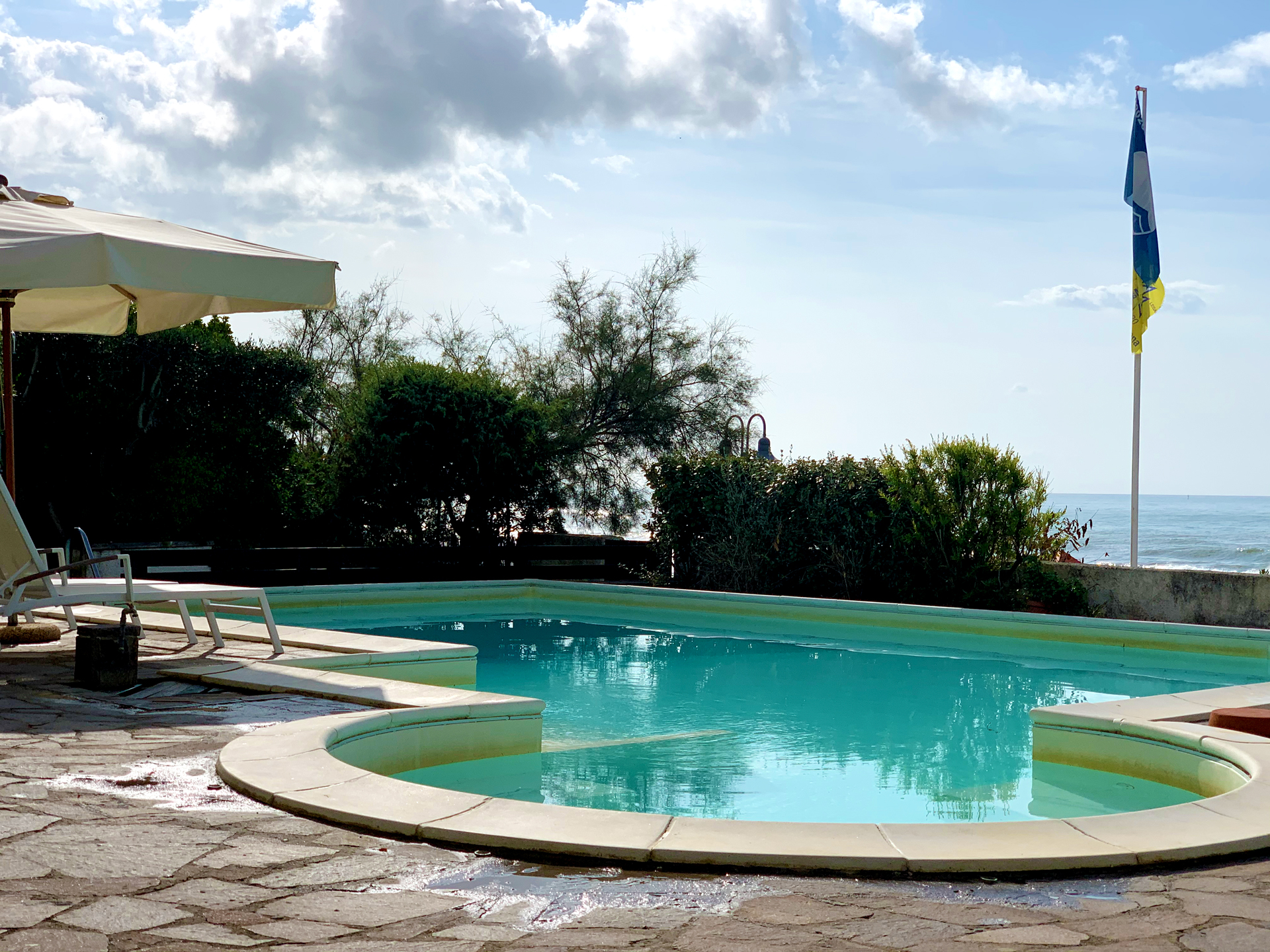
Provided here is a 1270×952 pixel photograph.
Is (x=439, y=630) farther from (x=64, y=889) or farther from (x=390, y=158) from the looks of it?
(x=64, y=889)

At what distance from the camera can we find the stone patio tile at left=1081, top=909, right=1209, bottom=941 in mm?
2650

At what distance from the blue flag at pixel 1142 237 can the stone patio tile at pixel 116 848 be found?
1255 centimetres

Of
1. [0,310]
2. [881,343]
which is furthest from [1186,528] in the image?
[0,310]

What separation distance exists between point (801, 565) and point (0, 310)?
857cm

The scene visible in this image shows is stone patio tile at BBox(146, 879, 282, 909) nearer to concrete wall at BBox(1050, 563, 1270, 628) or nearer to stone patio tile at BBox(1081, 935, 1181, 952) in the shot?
stone patio tile at BBox(1081, 935, 1181, 952)

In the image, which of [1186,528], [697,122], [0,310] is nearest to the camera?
[0,310]

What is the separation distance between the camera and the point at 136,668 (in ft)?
19.0

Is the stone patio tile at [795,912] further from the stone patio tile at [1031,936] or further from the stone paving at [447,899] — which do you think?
the stone patio tile at [1031,936]

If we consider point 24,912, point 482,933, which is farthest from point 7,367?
point 482,933

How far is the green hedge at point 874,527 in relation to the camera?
38.8 feet

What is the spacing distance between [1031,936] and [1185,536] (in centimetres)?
6262

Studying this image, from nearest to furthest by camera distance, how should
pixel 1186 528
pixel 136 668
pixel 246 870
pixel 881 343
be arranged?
1. pixel 246 870
2. pixel 136 668
3. pixel 881 343
4. pixel 1186 528

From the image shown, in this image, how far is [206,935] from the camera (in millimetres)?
2529

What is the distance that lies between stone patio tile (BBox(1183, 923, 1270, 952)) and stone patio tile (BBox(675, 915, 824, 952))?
848 mm
